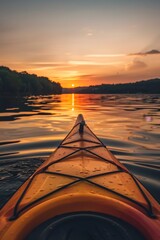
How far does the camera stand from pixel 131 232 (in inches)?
91.1

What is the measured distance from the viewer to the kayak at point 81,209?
228 centimetres

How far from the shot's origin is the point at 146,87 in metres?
149

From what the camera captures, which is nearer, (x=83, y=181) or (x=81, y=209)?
(x=81, y=209)

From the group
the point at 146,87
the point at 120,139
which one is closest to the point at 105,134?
the point at 120,139

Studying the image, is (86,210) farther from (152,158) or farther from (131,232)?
(152,158)

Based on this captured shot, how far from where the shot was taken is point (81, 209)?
2.57 m

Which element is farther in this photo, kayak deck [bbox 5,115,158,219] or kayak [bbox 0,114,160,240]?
kayak deck [bbox 5,115,158,219]

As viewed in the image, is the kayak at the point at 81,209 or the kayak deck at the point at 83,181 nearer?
the kayak at the point at 81,209

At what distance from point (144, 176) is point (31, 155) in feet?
11.2

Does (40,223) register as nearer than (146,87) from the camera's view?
Yes

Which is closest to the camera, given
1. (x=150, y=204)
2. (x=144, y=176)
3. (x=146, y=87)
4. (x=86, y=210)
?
(x=86, y=210)

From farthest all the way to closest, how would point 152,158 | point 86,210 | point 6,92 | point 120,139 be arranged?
1. point 6,92
2. point 120,139
3. point 152,158
4. point 86,210

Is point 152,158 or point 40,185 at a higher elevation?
point 40,185

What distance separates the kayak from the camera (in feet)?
7.47
